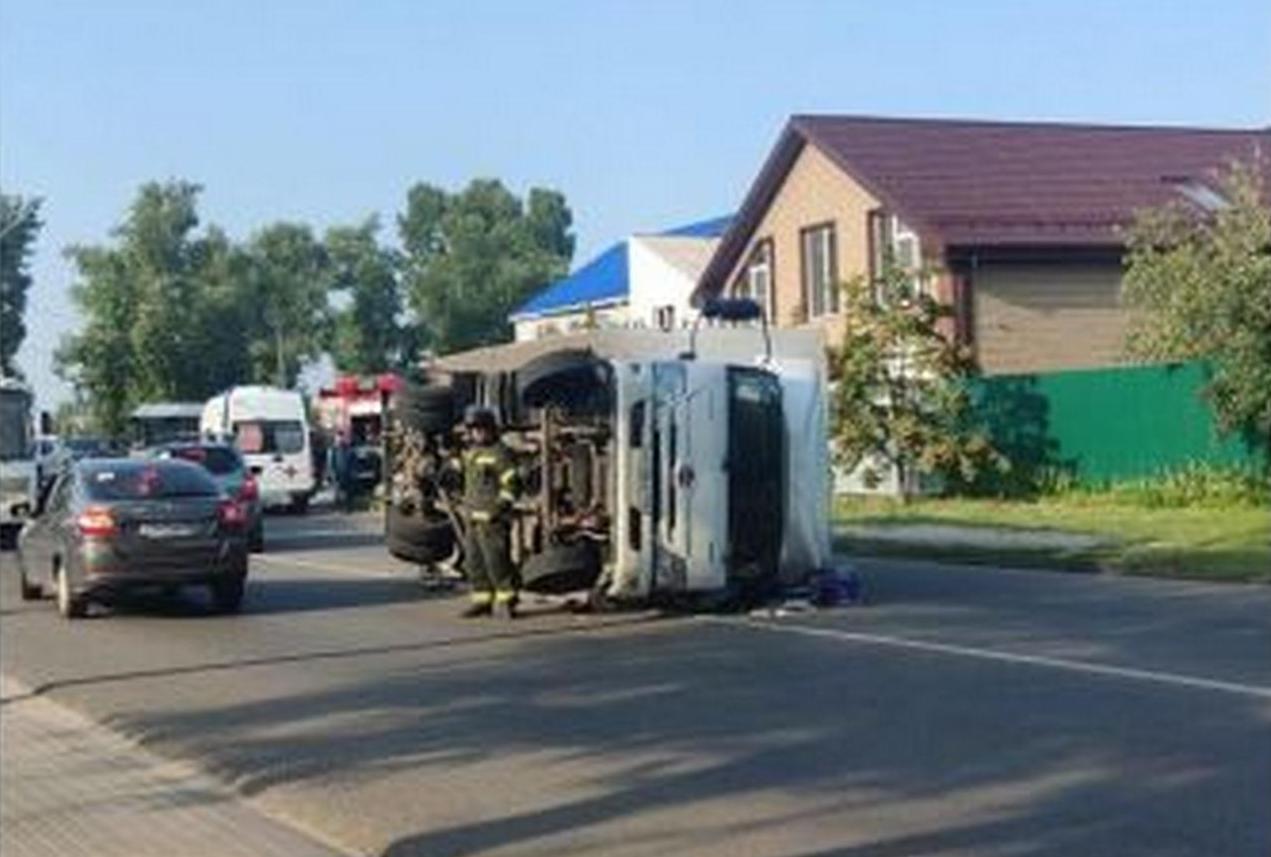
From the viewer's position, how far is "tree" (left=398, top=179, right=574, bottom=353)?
336 feet

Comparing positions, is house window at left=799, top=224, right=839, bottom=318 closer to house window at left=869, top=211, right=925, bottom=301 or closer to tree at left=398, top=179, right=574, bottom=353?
house window at left=869, top=211, right=925, bottom=301

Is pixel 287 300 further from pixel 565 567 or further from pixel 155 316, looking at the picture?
pixel 565 567

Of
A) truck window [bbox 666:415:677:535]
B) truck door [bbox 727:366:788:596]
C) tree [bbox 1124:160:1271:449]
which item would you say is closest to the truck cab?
tree [bbox 1124:160:1271:449]

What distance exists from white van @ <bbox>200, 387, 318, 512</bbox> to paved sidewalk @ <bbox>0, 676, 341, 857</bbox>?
3179 cm

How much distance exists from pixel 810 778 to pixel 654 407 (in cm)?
826

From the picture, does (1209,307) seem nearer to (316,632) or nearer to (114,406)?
(316,632)

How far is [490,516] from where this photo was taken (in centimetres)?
1900

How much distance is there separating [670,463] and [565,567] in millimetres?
1258

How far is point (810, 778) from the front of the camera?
1012 cm

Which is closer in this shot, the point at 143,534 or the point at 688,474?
the point at 688,474

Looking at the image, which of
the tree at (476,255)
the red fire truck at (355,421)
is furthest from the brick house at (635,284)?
the tree at (476,255)

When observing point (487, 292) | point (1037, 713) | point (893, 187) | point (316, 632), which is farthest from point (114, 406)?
point (1037, 713)

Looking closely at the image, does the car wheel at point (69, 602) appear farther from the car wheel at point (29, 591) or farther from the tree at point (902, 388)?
the tree at point (902, 388)

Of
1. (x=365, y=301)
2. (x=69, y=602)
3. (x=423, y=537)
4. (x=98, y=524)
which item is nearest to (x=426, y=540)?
(x=423, y=537)
